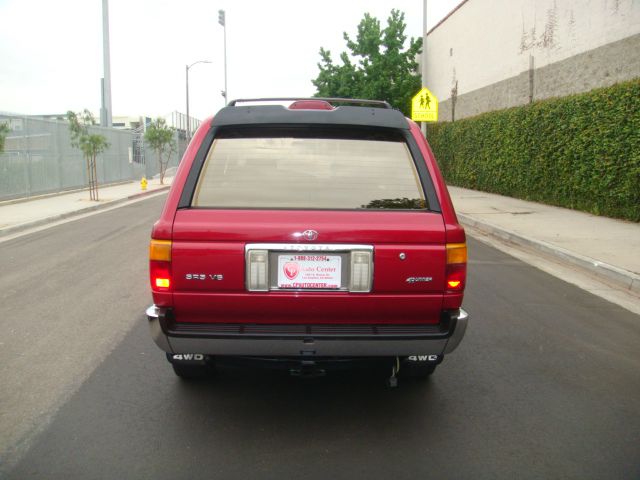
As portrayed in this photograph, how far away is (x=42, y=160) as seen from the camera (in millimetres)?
21062

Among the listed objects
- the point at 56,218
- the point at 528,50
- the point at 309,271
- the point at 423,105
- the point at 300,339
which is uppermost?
the point at 528,50

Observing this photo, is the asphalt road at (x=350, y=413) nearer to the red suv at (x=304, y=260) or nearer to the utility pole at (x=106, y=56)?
the red suv at (x=304, y=260)

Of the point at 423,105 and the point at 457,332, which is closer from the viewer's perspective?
the point at 457,332

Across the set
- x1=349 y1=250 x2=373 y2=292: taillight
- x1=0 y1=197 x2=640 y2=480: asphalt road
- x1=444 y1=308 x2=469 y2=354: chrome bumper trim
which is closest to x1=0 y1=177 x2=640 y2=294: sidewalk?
x1=0 y1=197 x2=640 y2=480: asphalt road

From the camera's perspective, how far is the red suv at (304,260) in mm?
3102

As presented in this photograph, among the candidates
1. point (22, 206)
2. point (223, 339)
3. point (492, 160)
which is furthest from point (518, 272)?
point (22, 206)

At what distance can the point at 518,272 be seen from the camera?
8.03 m

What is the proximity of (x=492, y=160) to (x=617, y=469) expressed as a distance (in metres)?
18.0

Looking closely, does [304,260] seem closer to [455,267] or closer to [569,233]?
[455,267]

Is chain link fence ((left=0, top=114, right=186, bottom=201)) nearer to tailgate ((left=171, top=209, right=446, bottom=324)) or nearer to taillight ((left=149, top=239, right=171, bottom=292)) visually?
taillight ((left=149, top=239, right=171, bottom=292))

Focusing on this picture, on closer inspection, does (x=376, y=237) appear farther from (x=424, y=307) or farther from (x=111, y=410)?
(x=111, y=410)

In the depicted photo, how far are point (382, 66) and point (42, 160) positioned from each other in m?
20.7

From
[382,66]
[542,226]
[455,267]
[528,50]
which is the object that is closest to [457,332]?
[455,267]

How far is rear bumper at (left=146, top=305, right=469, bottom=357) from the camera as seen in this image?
313cm
